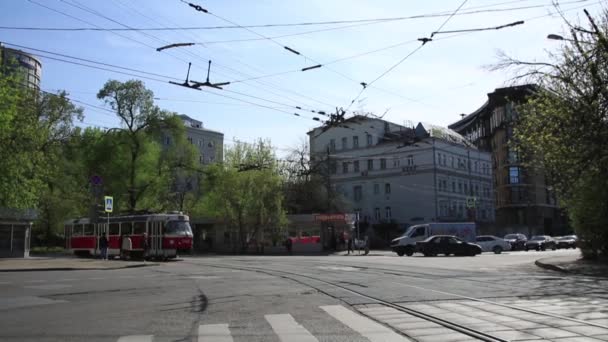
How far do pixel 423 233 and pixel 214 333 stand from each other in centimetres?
3989

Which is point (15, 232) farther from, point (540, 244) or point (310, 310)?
point (540, 244)

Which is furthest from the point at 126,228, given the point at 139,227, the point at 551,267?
the point at 551,267

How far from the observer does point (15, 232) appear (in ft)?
134

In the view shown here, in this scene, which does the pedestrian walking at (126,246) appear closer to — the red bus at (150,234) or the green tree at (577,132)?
the red bus at (150,234)

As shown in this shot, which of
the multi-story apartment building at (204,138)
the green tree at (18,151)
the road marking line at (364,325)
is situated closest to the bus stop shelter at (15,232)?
the green tree at (18,151)

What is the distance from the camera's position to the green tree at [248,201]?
58.5m

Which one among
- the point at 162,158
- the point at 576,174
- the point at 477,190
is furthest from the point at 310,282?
the point at 477,190

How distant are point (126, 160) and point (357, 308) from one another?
4806 cm

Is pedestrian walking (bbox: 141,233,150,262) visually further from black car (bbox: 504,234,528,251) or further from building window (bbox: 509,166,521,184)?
building window (bbox: 509,166,521,184)

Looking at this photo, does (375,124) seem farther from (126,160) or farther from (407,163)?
(126,160)

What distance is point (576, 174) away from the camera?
25.7m

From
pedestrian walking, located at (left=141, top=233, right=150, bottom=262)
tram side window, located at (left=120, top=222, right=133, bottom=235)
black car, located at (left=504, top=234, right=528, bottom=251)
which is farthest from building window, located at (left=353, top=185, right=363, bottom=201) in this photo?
pedestrian walking, located at (left=141, top=233, right=150, bottom=262)

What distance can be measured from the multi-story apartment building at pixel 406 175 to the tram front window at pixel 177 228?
3699 cm

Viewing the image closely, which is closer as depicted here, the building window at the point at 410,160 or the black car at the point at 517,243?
the black car at the point at 517,243
